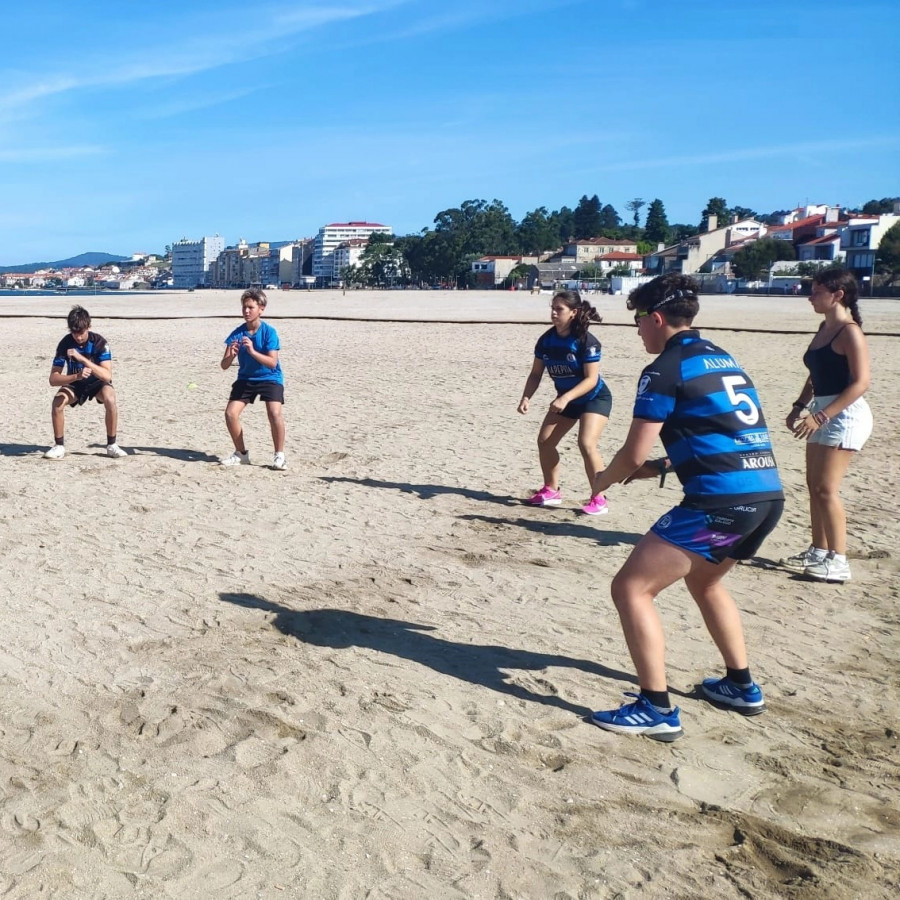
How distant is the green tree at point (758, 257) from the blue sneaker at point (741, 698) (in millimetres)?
105656

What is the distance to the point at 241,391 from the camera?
9.82 metres

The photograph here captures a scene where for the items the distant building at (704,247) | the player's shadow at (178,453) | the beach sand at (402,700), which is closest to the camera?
the beach sand at (402,700)

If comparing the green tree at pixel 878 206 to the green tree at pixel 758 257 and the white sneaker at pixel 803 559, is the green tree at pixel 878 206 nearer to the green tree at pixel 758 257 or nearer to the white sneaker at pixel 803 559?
the green tree at pixel 758 257

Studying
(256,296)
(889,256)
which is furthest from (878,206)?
(256,296)

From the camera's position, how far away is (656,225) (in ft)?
597

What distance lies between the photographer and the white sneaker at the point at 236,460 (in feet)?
31.8

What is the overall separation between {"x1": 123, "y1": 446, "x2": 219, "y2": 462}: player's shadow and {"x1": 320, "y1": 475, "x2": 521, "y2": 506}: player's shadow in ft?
5.04

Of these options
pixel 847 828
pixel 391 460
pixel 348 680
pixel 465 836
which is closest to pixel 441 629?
pixel 348 680

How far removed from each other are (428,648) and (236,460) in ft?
16.8

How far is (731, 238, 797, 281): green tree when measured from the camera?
10662 centimetres

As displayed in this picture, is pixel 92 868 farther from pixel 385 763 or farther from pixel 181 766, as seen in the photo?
pixel 385 763

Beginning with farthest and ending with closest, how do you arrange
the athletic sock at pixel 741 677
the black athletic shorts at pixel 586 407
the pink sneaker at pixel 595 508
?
the black athletic shorts at pixel 586 407
the pink sneaker at pixel 595 508
the athletic sock at pixel 741 677

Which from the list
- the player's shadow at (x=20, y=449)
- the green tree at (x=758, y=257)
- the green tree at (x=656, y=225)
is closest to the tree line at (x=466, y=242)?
the green tree at (x=656, y=225)

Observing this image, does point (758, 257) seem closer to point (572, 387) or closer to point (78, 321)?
point (78, 321)
